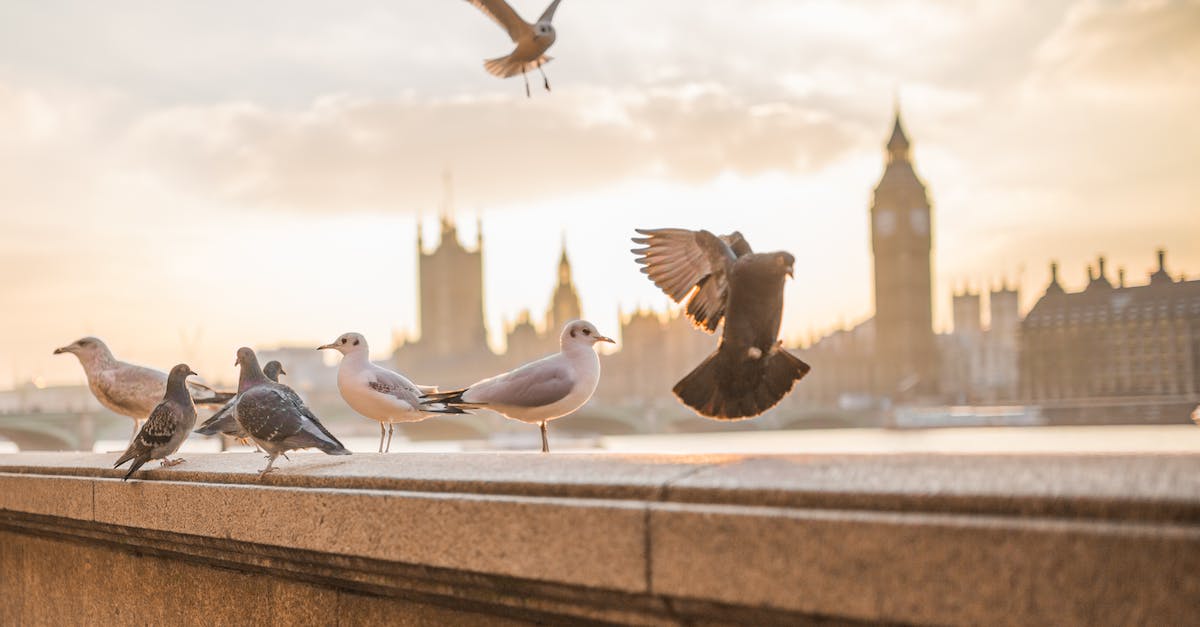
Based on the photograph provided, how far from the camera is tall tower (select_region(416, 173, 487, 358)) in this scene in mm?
125875

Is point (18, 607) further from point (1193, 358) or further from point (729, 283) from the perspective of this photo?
point (1193, 358)

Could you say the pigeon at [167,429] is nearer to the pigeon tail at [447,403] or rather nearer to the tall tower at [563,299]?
the pigeon tail at [447,403]

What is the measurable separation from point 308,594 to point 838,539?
1503mm

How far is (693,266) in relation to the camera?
3307mm

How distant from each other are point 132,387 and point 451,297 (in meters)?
124

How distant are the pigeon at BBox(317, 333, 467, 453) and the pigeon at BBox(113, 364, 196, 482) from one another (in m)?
0.50

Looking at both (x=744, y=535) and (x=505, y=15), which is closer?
(x=744, y=535)

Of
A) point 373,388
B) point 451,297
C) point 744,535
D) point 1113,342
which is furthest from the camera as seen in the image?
point 451,297

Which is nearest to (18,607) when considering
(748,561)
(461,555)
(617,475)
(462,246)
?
(461,555)

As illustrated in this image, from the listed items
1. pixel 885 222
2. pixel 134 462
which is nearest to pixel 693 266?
pixel 134 462

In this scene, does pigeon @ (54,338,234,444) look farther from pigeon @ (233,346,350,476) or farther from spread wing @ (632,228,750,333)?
spread wing @ (632,228,750,333)

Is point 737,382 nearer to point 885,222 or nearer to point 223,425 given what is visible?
point 223,425

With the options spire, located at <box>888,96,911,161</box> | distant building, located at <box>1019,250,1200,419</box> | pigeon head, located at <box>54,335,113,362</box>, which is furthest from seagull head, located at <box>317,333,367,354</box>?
spire, located at <box>888,96,911,161</box>

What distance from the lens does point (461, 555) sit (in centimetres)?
210
